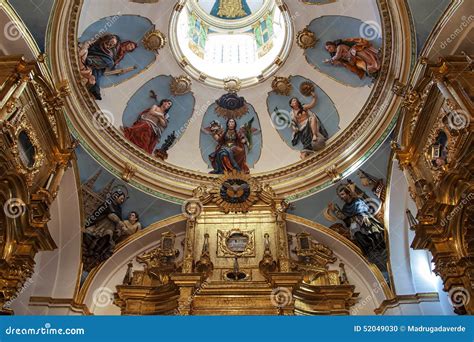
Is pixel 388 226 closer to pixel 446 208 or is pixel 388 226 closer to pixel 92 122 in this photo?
pixel 446 208

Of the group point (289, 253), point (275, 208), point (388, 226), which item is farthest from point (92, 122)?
point (388, 226)

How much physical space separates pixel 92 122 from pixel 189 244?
4.85m

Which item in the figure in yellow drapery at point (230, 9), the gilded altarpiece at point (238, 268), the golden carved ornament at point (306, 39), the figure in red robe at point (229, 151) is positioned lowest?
the gilded altarpiece at point (238, 268)

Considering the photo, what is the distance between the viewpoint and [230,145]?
16109 mm

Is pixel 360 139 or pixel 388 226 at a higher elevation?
pixel 360 139

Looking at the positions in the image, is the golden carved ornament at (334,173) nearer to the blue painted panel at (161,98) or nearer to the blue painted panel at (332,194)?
the blue painted panel at (332,194)

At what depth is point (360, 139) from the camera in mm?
13305

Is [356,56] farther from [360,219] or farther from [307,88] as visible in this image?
[360,219]

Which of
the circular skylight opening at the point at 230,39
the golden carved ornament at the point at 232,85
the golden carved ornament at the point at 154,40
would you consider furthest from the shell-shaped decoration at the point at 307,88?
the golden carved ornament at the point at 154,40

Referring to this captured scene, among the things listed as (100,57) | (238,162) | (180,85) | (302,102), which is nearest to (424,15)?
(302,102)

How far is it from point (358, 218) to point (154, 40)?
941cm

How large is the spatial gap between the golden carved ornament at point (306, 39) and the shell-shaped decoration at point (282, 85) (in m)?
1.38

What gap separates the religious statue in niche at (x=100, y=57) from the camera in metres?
12.8

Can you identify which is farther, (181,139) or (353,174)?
(181,139)
